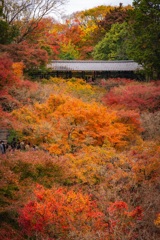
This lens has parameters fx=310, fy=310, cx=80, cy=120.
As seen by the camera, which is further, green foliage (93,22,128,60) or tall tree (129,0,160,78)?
green foliage (93,22,128,60)

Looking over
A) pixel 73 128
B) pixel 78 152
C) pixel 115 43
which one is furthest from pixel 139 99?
pixel 115 43

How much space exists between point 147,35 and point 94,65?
23.5 ft

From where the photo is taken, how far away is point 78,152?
1348cm

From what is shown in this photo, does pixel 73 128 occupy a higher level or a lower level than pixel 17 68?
lower

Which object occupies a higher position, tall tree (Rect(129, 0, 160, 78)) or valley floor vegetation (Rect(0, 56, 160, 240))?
tall tree (Rect(129, 0, 160, 78))

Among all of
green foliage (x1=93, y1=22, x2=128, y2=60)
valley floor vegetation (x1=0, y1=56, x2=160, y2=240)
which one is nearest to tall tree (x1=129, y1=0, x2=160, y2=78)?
green foliage (x1=93, y1=22, x2=128, y2=60)

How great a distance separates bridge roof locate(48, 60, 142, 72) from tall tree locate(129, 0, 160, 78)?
3661mm

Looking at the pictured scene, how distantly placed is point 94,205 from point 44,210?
1683 millimetres

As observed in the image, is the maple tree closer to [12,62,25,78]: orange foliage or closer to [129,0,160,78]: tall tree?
[129,0,160,78]: tall tree

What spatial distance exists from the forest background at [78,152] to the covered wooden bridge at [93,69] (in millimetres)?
2334

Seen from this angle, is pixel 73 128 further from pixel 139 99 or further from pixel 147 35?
pixel 147 35

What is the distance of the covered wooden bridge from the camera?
3056 cm

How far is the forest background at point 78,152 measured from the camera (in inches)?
340

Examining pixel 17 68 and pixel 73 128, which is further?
pixel 17 68
